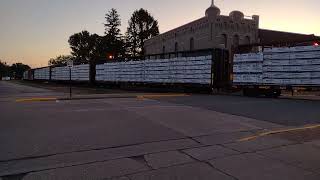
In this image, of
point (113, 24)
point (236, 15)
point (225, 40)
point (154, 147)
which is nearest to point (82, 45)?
point (113, 24)

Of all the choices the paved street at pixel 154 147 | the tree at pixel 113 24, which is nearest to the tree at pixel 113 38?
the tree at pixel 113 24

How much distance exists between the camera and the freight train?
73.7 feet

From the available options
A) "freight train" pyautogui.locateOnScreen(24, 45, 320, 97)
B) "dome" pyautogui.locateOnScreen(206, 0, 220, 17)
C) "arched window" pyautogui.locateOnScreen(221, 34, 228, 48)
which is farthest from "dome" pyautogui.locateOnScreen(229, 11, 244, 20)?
"freight train" pyautogui.locateOnScreen(24, 45, 320, 97)

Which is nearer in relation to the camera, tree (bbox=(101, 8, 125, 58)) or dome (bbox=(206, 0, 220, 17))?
dome (bbox=(206, 0, 220, 17))

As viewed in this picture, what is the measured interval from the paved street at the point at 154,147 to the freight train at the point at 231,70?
34.4 feet

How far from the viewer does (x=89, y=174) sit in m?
5.71

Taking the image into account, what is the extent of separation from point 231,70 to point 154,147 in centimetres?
2040

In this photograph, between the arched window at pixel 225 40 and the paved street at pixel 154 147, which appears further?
the arched window at pixel 225 40

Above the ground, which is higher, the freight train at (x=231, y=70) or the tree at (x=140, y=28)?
the tree at (x=140, y=28)

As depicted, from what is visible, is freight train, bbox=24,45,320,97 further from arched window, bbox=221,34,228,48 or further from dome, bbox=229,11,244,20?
dome, bbox=229,11,244,20

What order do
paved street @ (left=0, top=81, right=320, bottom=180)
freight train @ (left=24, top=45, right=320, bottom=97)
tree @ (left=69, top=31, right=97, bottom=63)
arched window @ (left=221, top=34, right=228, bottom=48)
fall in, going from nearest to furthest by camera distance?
1. paved street @ (left=0, top=81, right=320, bottom=180)
2. freight train @ (left=24, top=45, right=320, bottom=97)
3. arched window @ (left=221, top=34, right=228, bottom=48)
4. tree @ (left=69, top=31, right=97, bottom=63)

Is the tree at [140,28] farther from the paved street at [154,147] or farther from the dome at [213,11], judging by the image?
the paved street at [154,147]

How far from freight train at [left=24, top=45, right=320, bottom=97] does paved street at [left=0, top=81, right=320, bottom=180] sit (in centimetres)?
1047

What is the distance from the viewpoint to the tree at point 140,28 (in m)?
85.9
